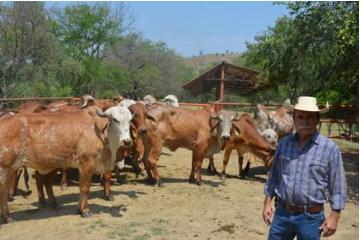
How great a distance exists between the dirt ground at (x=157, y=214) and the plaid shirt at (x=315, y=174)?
264cm

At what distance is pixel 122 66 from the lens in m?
41.5

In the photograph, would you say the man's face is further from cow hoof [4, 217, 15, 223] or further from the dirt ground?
cow hoof [4, 217, 15, 223]

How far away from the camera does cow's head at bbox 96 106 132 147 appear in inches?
276

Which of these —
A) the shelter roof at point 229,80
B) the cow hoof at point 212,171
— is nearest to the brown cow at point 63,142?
the cow hoof at point 212,171

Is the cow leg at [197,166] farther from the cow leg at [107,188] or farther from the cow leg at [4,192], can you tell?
the cow leg at [4,192]

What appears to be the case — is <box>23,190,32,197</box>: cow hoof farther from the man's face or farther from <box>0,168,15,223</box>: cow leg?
the man's face

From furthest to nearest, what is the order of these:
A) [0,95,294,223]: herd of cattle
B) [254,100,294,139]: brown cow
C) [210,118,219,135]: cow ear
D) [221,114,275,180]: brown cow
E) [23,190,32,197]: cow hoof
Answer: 1. [254,100,294,139]: brown cow
2. [221,114,275,180]: brown cow
3. [210,118,219,135]: cow ear
4. [23,190,32,197]: cow hoof
5. [0,95,294,223]: herd of cattle

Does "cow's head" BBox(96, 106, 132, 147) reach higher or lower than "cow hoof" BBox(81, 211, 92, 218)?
higher

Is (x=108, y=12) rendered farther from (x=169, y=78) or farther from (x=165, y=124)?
(x=165, y=124)

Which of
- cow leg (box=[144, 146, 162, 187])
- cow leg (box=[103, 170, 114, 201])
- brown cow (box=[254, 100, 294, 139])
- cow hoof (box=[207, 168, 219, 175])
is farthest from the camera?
brown cow (box=[254, 100, 294, 139])

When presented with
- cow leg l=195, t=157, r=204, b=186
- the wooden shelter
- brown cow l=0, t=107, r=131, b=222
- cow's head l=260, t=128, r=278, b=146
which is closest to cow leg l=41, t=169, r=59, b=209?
brown cow l=0, t=107, r=131, b=222

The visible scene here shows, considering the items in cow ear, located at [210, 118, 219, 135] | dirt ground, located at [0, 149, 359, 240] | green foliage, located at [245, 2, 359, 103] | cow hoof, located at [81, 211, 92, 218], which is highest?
green foliage, located at [245, 2, 359, 103]

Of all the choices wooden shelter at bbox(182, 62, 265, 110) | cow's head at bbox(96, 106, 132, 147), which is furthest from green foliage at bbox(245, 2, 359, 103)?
wooden shelter at bbox(182, 62, 265, 110)

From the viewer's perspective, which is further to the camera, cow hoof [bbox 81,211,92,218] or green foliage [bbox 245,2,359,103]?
green foliage [bbox 245,2,359,103]
